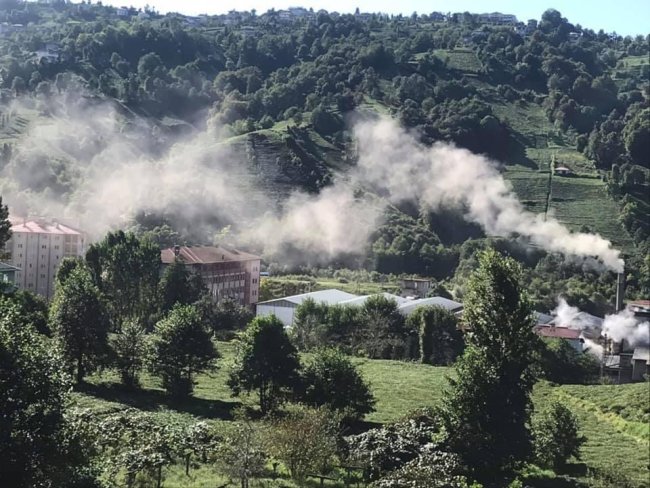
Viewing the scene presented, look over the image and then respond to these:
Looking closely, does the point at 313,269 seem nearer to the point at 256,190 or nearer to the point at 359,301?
the point at 256,190

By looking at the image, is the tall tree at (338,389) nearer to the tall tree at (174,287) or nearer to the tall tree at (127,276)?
the tall tree at (127,276)

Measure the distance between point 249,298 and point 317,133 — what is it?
1972 inches

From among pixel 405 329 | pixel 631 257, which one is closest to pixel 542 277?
pixel 631 257

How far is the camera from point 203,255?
69.6m

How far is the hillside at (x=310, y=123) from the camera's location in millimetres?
90812

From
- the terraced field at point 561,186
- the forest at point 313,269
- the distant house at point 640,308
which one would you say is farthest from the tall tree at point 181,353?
the terraced field at point 561,186

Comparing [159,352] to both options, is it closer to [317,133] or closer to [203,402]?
[203,402]

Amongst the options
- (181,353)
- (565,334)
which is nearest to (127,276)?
(181,353)

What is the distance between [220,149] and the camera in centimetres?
10488

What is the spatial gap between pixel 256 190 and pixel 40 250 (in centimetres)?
3154

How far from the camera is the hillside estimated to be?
9081cm

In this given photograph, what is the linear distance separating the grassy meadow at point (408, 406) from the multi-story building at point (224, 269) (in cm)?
2377

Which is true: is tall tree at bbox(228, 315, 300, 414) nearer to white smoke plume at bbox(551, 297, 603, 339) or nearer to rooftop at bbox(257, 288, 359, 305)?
rooftop at bbox(257, 288, 359, 305)

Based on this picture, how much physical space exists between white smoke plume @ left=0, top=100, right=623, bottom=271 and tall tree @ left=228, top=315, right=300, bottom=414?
163ft
